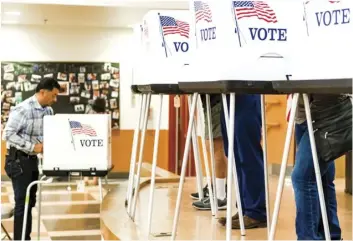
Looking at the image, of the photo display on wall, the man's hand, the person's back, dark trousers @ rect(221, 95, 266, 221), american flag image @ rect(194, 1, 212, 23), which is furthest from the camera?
the photo display on wall

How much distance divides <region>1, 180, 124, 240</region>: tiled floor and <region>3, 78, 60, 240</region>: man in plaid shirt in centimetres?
116

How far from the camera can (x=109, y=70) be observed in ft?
34.7

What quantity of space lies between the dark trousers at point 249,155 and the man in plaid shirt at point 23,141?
2.43 meters

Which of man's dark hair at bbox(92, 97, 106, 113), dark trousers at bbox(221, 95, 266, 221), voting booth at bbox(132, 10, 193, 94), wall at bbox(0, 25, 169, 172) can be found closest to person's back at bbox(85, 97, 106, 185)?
man's dark hair at bbox(92, 97, 106, 113)

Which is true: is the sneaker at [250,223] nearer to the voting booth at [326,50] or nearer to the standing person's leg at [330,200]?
the standing person's leg at [330,200]

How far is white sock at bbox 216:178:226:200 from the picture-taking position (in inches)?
157

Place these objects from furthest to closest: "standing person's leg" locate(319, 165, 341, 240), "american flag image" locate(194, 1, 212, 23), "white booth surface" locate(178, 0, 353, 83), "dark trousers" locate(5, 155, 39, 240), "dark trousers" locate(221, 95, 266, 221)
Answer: "dark trousers" locate(5, 155, 39, 240) → "dark trousers" locate(221, 95, 266, 221) → "standing person's leg" locate(319, 165, 341, 240) → "american flag image" locate(194, 1, 212, 23) → "white booth surface" locate(178, 0, 353, 83)

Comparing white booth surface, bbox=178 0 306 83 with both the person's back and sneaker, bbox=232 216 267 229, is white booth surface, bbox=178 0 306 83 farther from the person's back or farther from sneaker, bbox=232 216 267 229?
the person's back

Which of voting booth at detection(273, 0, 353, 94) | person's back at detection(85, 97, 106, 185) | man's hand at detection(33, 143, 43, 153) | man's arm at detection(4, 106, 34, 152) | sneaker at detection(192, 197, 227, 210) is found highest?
voting booth at detection(273, 0, 353, 94)

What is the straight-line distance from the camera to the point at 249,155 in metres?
3.28

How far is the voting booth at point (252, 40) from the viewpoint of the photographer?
91.8 inches

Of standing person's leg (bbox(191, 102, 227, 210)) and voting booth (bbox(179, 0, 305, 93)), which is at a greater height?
voting booth (bbox(179, 0, 305, 93))

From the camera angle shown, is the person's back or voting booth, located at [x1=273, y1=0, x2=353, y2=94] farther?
the person's back

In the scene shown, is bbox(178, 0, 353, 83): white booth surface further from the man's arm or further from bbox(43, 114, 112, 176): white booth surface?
the man's arm
